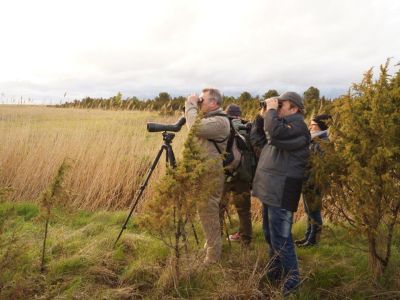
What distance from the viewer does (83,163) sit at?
7016 millimetres

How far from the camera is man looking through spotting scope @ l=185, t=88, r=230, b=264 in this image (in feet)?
12.2

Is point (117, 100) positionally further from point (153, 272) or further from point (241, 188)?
point (153, 272)

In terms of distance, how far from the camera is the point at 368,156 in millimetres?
3107

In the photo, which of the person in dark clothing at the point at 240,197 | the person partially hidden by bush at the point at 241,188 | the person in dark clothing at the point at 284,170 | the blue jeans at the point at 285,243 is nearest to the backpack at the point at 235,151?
the person partially hidden by bush at the point at 241,188

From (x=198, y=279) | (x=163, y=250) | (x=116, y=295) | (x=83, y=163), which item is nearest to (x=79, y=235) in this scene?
(x=163, y=250)

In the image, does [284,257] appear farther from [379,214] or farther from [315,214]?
[315,214]

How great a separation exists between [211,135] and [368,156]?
1.36m

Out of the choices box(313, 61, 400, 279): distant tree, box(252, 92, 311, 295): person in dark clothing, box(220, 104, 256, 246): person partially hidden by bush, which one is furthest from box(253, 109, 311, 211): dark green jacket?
box(220, 104, 256, 246): person partially hidden by bush

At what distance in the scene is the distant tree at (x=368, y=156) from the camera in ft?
9.87

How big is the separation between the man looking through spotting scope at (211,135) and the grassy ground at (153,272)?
22 cm

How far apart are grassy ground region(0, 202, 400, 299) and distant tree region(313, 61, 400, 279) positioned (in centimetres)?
54

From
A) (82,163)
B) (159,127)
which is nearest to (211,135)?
(159,127)

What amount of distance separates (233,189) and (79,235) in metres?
1.95

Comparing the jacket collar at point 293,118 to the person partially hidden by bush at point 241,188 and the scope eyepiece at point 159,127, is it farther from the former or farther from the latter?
the scope eyepiece at point 159,127
